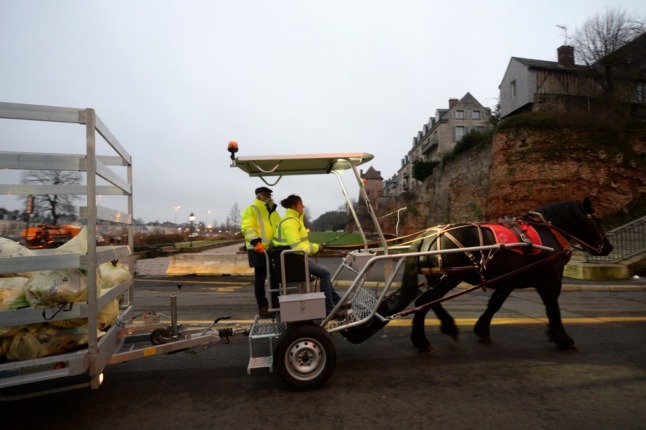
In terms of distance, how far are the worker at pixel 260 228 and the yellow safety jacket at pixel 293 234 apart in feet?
1.45

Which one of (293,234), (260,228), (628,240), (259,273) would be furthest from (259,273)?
(628,240)

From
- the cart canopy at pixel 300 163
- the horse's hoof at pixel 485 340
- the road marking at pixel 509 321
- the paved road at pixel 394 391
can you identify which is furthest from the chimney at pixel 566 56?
the cart canopy at pixel 300 163

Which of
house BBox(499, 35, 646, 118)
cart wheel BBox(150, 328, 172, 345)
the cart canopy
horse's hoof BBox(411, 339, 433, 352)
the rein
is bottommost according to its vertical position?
horse's hoof BBox(411, 339, 433, 352)

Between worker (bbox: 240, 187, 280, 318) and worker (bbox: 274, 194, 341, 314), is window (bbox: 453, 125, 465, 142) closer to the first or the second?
worker (bbox: 240, 187, 280, 318)

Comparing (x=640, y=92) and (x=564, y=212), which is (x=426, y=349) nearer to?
(x=564, y=212)

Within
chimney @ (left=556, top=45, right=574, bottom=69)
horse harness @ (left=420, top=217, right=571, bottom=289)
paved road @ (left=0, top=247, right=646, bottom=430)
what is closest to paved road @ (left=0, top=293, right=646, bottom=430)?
paved road @ (left=0, top=247, right=646, bottom=430)

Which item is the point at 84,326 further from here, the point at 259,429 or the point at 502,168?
the point at 502,168

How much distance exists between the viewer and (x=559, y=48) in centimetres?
3039

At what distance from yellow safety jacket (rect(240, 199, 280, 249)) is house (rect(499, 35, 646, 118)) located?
78.3ft

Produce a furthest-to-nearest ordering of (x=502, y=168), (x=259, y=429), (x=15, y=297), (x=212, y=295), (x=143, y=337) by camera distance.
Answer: (x=502, y=168) < (x=212, y=295) < (x=143, y=337) < (x=259, y=429) < (x=15, y=297)

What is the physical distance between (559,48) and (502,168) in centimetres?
1842

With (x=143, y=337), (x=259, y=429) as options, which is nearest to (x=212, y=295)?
(x=143, y=337)

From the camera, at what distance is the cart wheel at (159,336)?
11.5 ft

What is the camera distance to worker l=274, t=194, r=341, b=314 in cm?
383
